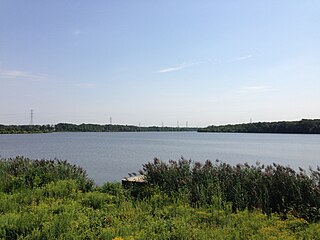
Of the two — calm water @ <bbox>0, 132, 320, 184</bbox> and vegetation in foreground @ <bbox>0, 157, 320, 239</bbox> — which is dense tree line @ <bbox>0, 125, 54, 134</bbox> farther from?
vegetation in foreground @ <bbox>0, 157, 320, 239</bbox>

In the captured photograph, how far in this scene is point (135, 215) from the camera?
650 cm

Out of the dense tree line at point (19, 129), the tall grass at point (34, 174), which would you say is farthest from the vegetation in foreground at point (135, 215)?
the dense tree line at point (19, 129)

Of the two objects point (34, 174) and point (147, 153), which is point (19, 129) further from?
point (34, 174)

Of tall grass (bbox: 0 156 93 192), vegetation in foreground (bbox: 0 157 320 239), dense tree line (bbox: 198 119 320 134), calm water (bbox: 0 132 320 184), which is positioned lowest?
calm water (bbox: 0 132 320 184)

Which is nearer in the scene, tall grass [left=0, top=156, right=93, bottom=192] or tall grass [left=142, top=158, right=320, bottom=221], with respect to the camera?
tall grass [left=142, top=158, right=320, bottom=221]

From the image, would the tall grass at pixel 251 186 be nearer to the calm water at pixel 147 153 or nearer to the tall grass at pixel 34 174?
the tall grass at pixel 34 174

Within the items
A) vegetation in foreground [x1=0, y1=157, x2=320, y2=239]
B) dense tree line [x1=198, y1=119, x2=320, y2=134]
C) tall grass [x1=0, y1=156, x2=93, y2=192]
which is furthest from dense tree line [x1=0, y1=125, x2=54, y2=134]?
vegetation in foreground [x1=0, y1=157, x2=320, y2=239]

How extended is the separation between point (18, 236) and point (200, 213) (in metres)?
3.03

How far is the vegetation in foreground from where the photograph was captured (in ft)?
17.2

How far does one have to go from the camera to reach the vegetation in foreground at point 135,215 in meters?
5.23

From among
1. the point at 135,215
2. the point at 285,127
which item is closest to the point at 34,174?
the point at 135,215

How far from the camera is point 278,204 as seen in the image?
7742mm

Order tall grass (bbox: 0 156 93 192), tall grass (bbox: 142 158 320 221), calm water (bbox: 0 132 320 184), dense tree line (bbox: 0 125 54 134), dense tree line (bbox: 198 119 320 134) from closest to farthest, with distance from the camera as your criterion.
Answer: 1. tall grass (bbox: 142 158 320 221)
2. tall grass (bbox: 0 156 93 192)
3. calm water (bbox: 0 132 320 184)
4. dense tree line (bbox: 198 119 320 134)
5. dense tree line (bbox: 0 125 54 134)

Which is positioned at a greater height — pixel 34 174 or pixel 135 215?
pixel 34 174
